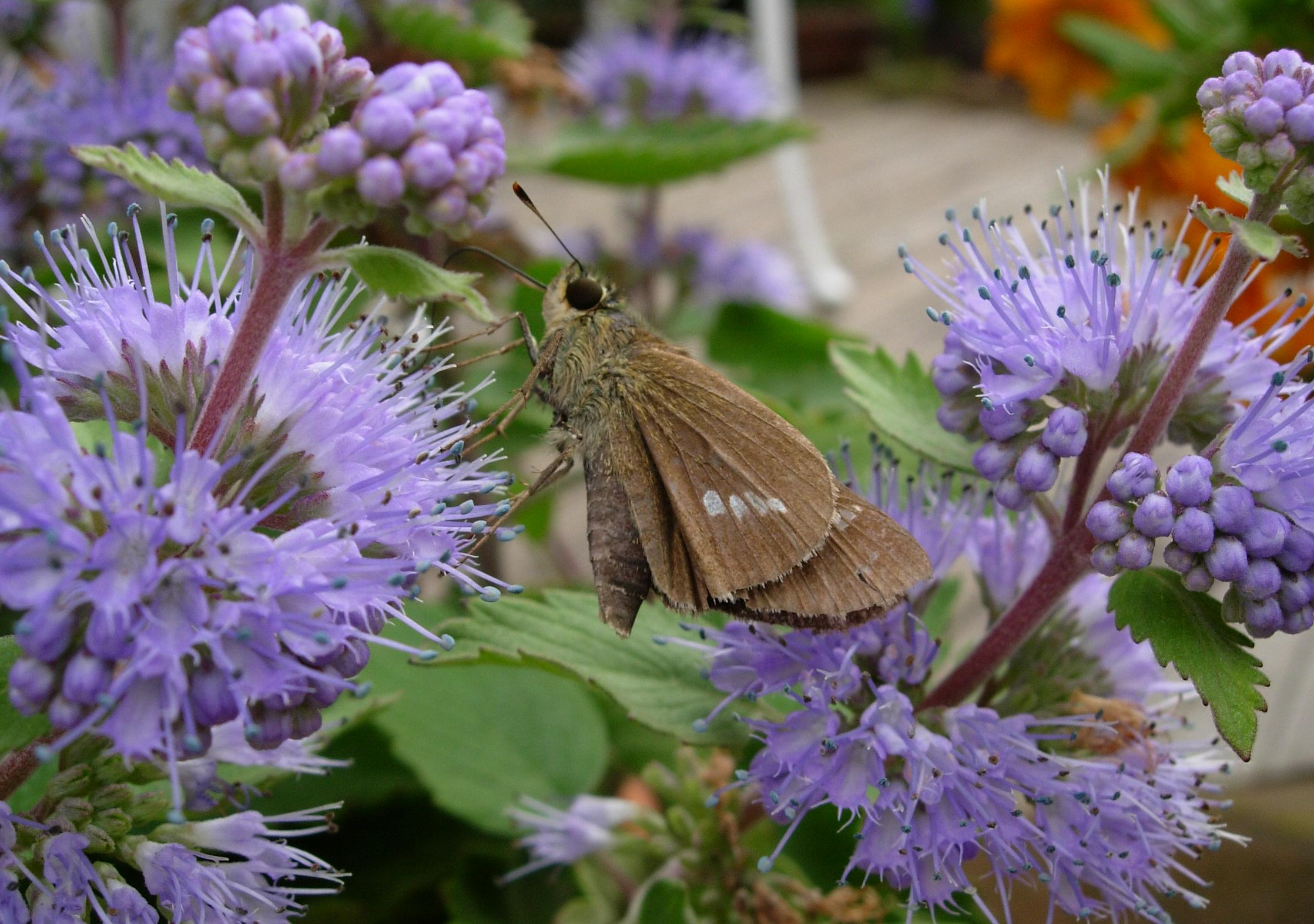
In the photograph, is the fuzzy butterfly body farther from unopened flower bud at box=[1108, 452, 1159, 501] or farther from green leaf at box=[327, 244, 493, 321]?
green leaf at box=[327, 244, 493, 321]

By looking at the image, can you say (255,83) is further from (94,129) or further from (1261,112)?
(94,129)

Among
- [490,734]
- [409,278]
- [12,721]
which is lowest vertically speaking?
[490,734]

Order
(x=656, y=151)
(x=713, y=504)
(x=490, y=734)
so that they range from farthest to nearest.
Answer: (x=656, y=151)
(x=490, y=734)
(x=713, y=504)

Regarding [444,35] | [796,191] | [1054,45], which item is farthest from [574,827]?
[796,191]

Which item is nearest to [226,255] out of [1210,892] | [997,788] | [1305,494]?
[997,788]

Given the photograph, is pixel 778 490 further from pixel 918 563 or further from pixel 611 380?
pixel 611 380

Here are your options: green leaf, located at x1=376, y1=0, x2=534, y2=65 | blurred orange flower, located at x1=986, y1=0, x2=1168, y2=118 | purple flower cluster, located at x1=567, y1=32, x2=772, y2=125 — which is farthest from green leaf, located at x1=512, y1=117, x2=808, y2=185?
blurred orange flower, located at x1=986, y1=0, x2=1168, y2=118
